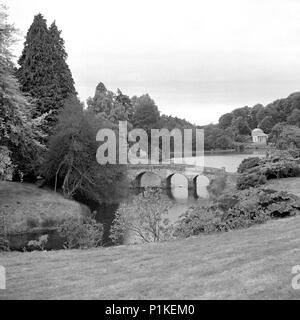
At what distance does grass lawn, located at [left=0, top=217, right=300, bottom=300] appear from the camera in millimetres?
9523

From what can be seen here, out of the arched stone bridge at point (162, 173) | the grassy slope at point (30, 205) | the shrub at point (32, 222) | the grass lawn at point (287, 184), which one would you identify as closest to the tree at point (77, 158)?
the grassy slope at point (30, 205)

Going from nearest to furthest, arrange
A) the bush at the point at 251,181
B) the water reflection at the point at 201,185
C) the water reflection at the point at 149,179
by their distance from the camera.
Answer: the bush at the point at 251,181, the water reflection at the point at 201,185, the water reflection at the point at 149,179

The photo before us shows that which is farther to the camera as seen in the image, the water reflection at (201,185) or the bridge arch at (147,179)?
the bridge arch at (147,179)

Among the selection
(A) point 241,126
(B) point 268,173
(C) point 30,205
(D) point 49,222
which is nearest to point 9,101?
(B) point 268,173

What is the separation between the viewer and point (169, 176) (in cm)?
6194

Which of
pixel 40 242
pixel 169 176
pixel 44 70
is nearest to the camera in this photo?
pixel 40 242

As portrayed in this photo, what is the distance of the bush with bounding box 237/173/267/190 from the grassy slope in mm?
14327

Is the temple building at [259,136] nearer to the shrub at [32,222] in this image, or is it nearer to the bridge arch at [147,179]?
the bridge arch at [147,179]

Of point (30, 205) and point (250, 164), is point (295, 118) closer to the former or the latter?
point (250, 164)

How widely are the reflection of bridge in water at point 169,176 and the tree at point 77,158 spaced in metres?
11.2

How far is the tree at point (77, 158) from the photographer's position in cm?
4228

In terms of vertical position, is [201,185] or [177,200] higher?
[201,185]

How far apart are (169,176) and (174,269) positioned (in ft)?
165

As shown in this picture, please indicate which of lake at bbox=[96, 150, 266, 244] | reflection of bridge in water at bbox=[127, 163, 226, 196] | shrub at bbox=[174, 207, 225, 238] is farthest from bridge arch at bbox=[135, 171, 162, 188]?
shrub at bbox=[174, 207, 225, 238]
